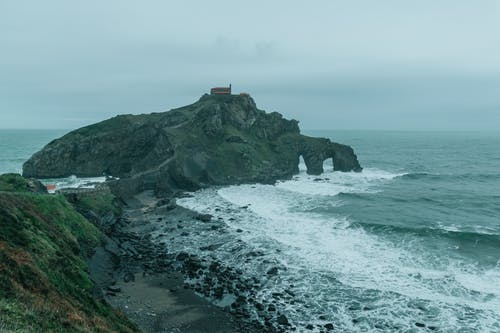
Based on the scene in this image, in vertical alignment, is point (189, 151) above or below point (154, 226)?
above

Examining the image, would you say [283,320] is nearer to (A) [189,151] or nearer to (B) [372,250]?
(B) [372,250]

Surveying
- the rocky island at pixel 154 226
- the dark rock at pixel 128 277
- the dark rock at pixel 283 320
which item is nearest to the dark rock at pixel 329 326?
the rocky island at pixel 154 226

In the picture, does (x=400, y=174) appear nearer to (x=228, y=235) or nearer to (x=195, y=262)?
(x=228, y=235)

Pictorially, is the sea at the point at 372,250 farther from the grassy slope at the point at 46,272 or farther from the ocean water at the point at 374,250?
the grassy slope at the point at 46,272

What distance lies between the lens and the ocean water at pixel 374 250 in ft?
102

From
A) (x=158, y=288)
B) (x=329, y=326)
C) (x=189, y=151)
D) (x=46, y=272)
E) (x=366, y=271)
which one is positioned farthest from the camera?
(x=189, y=151)

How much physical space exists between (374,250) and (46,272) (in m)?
35.3

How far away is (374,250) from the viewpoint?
44719mm

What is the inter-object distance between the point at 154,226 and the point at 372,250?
102ft

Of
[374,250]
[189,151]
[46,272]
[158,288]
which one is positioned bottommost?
[158,288]

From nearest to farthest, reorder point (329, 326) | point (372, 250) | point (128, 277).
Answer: point (329, 326), point (128, 277), point (372, 250)

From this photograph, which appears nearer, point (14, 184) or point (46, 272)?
point (46, 272)

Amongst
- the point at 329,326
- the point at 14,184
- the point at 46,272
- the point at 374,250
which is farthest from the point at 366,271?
the point at 14,184

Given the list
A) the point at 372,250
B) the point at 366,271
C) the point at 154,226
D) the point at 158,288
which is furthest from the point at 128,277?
the point at 372,250
